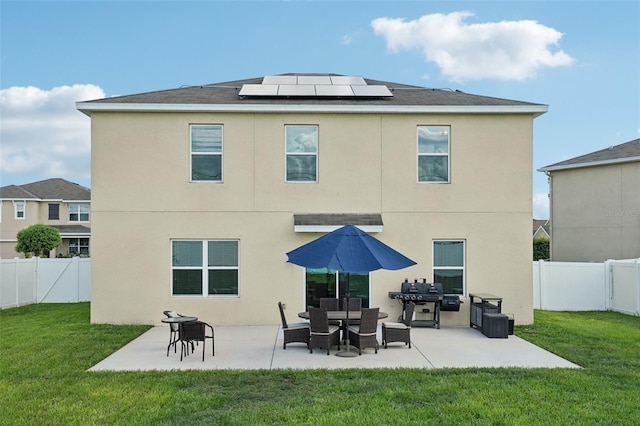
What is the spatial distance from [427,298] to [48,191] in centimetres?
3665

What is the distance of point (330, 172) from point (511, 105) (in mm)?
5057

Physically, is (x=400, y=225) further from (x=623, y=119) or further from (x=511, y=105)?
(x=623, y=119)

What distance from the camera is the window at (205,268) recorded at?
44.5ft

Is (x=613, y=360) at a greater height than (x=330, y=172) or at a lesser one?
lesser

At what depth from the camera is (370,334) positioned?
1007 cm

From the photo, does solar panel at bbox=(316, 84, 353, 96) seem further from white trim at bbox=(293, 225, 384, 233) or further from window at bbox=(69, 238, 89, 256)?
window at bbox=(69, 238, 89, 256)

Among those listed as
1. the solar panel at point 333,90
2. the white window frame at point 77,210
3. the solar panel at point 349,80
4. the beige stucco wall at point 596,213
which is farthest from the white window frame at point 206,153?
the white window frame at point 77,210

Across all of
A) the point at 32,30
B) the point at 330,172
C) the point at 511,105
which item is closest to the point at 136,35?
the point at 32,30

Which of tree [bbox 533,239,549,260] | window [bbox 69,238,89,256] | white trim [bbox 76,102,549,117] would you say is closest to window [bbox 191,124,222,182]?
white trim [bbox 76,102,549,117]

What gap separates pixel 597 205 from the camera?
72.3 feet

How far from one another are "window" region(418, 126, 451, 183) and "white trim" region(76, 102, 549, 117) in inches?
22.2

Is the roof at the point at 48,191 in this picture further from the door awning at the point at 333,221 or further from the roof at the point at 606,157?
the roof at the point at 606,157

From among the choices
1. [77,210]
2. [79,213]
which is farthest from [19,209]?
[79,213]

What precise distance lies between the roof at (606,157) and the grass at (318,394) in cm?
1318
